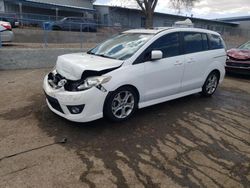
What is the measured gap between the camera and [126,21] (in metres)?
29.5

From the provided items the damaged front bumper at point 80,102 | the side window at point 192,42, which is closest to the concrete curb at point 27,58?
the damaged front bumper at point 80,102

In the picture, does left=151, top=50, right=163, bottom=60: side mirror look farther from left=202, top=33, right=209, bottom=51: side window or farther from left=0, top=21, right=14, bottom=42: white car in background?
left=0, top=21, right=14, bottom=42: white car in background

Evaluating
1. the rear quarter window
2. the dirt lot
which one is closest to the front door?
the dirt lot

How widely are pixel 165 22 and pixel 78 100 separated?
3180 cm

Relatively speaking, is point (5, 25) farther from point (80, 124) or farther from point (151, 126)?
point (151, 126)

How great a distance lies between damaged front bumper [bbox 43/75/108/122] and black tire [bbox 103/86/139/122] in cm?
11

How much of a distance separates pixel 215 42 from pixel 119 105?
11.0ft

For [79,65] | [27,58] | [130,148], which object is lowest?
[130,148]

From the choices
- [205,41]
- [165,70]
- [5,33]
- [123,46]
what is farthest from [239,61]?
[5,33]

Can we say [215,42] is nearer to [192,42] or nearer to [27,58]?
[192,42]

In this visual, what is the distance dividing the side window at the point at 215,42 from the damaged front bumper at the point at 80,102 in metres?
3.39

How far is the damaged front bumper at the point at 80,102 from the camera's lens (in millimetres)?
3418

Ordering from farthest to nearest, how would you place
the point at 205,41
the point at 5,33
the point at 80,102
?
the point at 5,33
the point at 205,41
the point at 80,102

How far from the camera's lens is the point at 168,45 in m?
4.53
